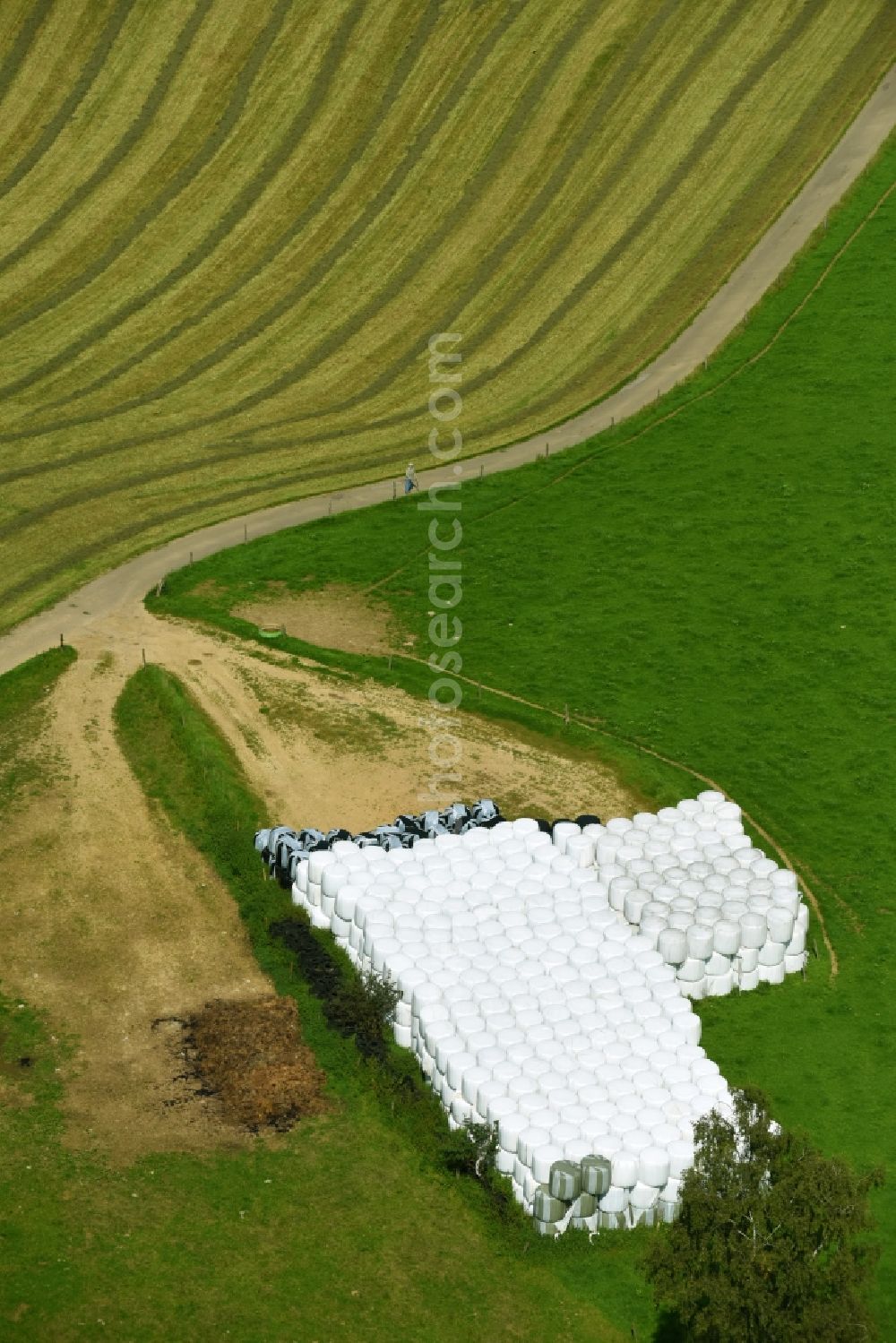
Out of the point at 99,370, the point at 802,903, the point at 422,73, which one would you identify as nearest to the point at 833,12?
the point at 422,73

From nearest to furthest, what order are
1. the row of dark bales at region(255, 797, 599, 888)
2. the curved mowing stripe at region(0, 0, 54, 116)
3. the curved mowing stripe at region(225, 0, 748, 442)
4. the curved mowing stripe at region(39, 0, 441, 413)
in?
the row of dark bales at region(255, 797, 599, 888), the curved mowing stripe at region(225, 0, 748, 442), the curved mowing stripe at region(39, 0, 441, 413), the curved mowing stripe at region(0, 0, 54, 116)

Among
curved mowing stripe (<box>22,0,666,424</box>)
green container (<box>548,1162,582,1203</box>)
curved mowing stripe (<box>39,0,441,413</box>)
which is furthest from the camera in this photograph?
curved mowing stripe (<box>39,0,441,413</box>)

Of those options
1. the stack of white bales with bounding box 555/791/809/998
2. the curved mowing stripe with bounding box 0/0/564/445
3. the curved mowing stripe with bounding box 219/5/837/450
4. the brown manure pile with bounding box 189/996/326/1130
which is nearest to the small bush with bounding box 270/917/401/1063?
the brown manure pile with bounding box 189/996/326/1130

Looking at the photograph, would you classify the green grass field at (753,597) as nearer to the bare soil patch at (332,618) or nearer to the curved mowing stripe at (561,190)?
the bare soil patch at (332,618)

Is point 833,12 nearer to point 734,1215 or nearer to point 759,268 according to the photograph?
point 759,268

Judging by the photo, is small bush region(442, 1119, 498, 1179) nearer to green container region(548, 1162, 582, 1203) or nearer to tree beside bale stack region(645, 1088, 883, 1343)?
green container region(548, 1162, 582, 1203)

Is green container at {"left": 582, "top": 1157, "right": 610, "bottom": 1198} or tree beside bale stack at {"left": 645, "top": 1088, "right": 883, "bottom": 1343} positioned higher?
tree beside bale stack at {"left": 645, "top": 1088, "right": 883, "bottom": 1343}
